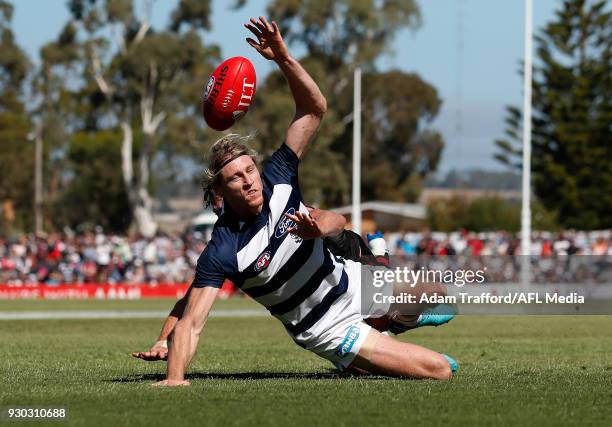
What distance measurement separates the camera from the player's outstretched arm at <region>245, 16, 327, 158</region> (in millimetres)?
8203

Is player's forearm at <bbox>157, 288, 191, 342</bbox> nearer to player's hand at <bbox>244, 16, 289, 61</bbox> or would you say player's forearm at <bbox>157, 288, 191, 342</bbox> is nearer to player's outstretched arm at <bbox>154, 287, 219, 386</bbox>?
player's outstretched arm at <bbox>154, 287, 219, 386</bbox>

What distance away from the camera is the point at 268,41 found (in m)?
8.23

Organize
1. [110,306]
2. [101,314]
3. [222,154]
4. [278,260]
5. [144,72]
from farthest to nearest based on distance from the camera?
[144,72] < [110,306] < [101,314] < [278,260] < [222,154]

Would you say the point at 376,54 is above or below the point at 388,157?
above

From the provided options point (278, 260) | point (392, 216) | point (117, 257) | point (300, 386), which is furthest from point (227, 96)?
point (392, 216)

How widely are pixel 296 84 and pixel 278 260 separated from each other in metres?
1.26

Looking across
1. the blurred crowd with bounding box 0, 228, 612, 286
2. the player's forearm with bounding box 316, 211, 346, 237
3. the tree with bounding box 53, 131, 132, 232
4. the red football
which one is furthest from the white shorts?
the tree with bounding box 53, 131, 132, 232

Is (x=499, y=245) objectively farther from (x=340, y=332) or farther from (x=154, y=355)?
(x=154, y=355)

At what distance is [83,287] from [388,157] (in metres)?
49.6

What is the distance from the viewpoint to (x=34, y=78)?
74312 mm

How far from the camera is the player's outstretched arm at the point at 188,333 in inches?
310

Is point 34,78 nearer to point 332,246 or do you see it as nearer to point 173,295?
point 173,295

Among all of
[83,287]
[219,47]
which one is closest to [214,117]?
[83,287]

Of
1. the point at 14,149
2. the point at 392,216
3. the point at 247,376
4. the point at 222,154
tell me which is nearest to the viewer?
the point at 222,154
